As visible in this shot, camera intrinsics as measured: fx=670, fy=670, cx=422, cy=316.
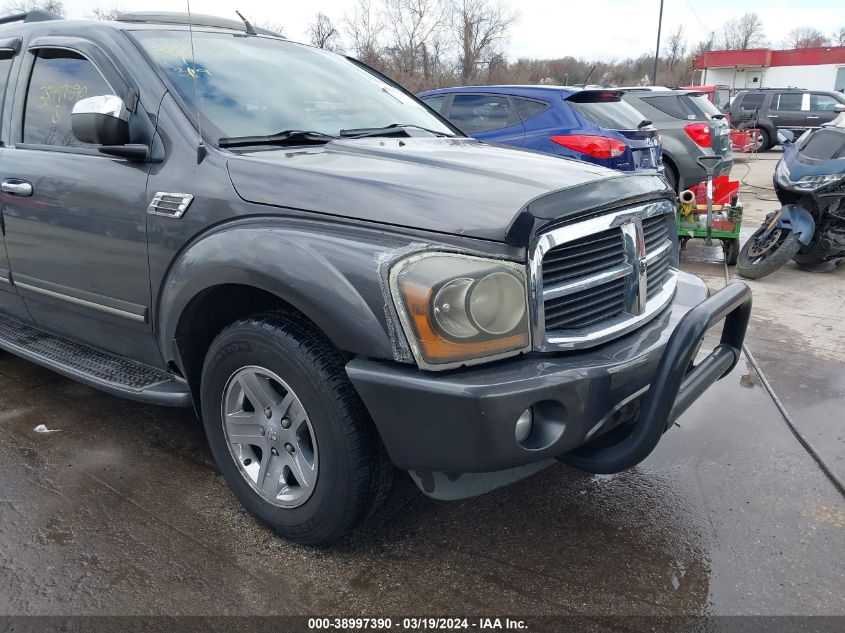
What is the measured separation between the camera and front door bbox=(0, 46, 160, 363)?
2.71 m

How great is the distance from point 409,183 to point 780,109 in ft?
77.2

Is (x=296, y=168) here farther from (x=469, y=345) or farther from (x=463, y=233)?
(x=469, y=345)

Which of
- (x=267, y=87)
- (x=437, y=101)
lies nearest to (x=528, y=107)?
(x=437, y=101)

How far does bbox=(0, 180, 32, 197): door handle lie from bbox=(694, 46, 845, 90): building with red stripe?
2031 inches

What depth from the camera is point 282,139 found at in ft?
8.96

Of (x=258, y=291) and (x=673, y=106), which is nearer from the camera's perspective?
(x=258, y=291)

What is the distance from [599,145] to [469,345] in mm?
5325

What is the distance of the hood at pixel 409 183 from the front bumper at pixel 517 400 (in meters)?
0.44

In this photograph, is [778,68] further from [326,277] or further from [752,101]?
[326,277]

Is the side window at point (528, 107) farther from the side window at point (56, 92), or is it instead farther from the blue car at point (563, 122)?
the side window at point (56, 92)

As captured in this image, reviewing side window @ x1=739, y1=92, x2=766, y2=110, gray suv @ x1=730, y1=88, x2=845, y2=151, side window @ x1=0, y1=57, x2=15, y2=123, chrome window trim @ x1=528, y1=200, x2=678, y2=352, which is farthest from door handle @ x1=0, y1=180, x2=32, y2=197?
side window @ x1=739, y1=92, x2=766, y2=110

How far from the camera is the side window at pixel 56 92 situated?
2971 millimetres

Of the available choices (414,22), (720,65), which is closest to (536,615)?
(414,22)

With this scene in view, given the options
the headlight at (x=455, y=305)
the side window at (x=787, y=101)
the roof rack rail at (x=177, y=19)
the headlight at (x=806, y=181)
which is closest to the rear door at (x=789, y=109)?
the side window at (x=787, y=101)
